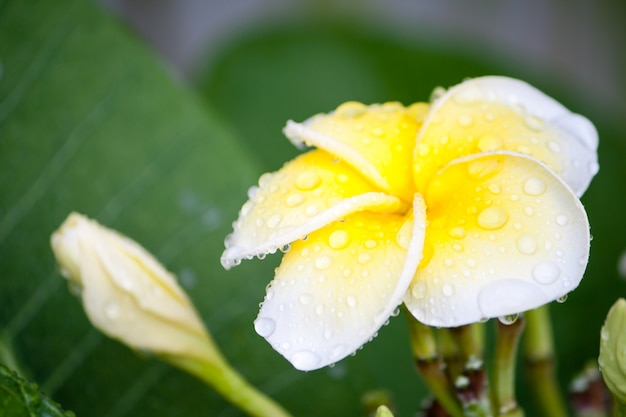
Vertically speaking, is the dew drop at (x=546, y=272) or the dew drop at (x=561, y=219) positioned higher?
the dew drop at (x=561, y=219)

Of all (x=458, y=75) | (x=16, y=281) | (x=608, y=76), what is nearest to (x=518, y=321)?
(x=16, y=281)

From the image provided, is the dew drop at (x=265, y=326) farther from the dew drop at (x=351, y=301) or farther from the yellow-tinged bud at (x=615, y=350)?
the yellow-tinged bud at (x=615, y=350)

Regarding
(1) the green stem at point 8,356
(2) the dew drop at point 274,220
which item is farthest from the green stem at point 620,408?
(1) the green stem at point 8,356

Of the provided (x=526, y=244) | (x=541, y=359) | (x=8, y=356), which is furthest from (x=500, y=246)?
(x=8, y=356)

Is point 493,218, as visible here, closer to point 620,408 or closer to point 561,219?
point 561,219

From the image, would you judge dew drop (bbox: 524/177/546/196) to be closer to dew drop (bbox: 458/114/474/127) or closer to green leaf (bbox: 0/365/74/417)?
dew drop (bbox: 458/114/474/127)

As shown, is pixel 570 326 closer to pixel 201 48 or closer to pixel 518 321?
pixel 518 321
